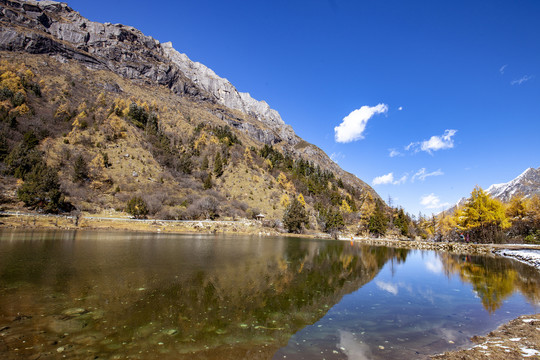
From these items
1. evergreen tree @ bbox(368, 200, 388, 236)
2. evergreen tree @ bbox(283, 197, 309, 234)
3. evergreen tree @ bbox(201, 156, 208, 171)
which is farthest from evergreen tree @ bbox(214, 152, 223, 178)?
evergreen tree @ bbox(368, 200, 388, 236)

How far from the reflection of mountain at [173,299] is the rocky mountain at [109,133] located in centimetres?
4263

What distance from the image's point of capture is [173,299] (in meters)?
9.77

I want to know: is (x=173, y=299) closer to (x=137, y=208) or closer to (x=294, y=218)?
(x=137, y=208)

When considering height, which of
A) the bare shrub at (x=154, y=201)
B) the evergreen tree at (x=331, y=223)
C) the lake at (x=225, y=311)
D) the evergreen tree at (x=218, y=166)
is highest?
the evergreen tree at (x=218, y=166)

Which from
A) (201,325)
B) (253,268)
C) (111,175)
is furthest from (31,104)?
(201,325)

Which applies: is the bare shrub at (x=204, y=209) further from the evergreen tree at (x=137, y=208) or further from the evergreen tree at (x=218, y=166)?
the evergreen tree at (x=218, y=166)

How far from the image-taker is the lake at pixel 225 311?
6.38 m

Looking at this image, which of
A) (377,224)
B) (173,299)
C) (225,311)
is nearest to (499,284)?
(225,311)

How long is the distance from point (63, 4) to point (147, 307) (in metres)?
191

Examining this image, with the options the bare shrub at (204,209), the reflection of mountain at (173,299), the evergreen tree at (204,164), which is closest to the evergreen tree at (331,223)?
the bare shrub at (204,209)

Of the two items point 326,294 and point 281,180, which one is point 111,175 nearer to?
point 281,180

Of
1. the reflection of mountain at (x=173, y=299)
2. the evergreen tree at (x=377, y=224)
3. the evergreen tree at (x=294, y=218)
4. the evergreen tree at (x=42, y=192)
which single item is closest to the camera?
the reflection of mountain at (x=173, y=299)

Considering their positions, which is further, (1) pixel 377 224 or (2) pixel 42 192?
(1) pixel 377 224

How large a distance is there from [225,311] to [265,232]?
54852mm
